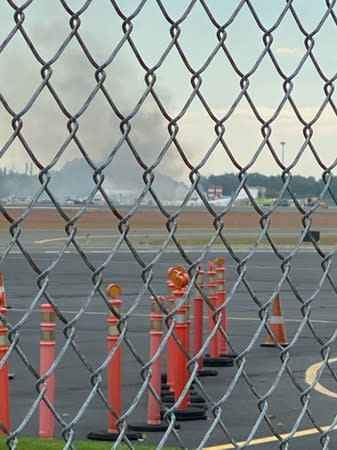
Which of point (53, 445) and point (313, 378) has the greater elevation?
point (53, 445)

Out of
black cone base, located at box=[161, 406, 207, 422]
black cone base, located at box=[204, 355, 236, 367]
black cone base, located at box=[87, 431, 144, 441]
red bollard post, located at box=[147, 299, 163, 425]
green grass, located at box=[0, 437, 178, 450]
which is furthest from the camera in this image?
black cone base, located at box=[204, 355, 236, 367]

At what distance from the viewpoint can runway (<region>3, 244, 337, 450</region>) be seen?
22.6ft

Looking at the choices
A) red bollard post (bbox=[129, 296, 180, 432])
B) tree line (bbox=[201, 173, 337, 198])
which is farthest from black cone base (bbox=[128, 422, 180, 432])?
tree line (bbox=[201, 173, 337, 198])

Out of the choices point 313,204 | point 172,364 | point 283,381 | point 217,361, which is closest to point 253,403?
point 172,364

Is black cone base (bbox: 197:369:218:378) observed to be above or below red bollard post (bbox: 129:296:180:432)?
below

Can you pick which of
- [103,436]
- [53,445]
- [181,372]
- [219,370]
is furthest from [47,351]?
[219,370]

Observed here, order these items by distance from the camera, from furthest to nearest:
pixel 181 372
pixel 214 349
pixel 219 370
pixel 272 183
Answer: pixel 214 349
pixel 219 370
pixel 181 372
pixel 272 183

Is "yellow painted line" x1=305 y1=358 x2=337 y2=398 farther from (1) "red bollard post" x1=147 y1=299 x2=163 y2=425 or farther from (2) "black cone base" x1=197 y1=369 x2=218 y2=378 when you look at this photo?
(1) "red bollard post" x1=147 y1=299 x2=163 y2=425

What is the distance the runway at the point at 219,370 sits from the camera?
22.6ft

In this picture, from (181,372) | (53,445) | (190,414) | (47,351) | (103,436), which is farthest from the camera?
(190,414)

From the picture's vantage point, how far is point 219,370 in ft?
47.6

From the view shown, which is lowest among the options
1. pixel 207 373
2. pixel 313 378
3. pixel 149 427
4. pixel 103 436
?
pixel 207 373

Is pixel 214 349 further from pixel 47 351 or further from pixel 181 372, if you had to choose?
pixel 47 351

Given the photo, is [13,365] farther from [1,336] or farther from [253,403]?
[1,336]
